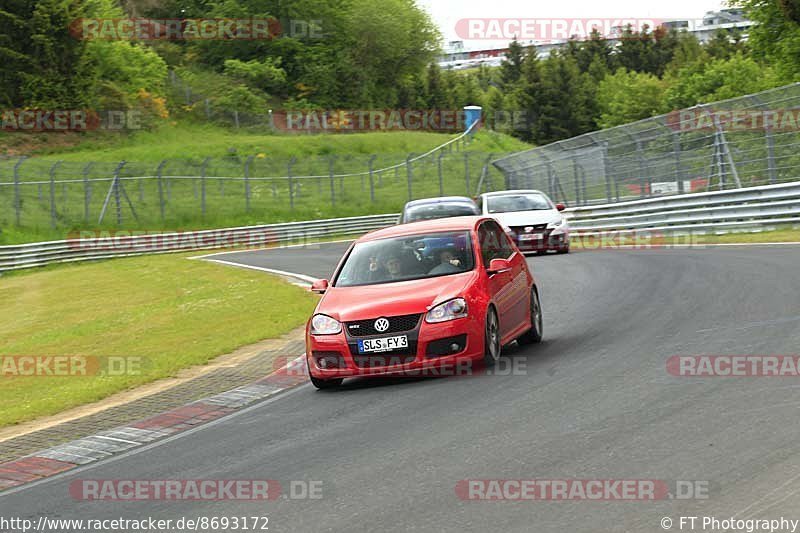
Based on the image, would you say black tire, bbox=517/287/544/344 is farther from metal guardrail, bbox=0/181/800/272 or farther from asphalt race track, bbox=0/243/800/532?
metal guardrail, bbox=0/181/800/272

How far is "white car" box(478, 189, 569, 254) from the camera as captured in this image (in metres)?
25.3

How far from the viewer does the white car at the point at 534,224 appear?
83.1 feet

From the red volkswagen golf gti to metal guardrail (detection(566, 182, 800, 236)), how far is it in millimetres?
13539

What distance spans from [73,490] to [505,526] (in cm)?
327

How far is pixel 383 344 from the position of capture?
10125 mm

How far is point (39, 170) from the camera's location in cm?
4297

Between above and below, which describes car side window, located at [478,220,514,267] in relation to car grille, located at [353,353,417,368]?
above

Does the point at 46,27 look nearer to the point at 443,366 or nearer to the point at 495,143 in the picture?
the point at 495,143

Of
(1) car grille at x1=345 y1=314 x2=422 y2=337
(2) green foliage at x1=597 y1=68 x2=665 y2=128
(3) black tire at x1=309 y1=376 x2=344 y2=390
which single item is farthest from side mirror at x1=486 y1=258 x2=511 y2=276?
(2) green foliage at x1=597 y1=68 x2=665 y2=128

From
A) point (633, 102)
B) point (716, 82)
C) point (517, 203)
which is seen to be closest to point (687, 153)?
point (517, 203)

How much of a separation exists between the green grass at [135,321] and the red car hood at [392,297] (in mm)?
3014

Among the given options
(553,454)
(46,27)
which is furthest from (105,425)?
(46,27)

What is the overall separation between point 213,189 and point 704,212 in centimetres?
2832

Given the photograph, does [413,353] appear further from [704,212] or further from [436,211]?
[704,212]
